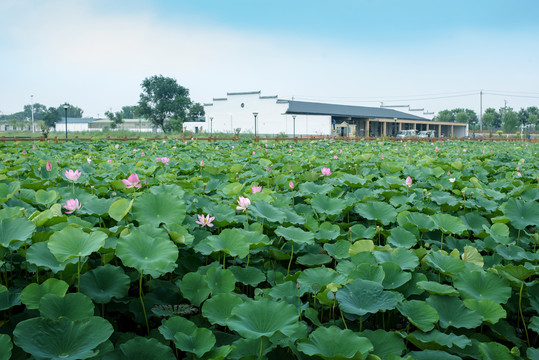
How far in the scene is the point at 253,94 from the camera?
118ft

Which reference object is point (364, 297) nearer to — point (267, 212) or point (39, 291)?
point (267, 212)

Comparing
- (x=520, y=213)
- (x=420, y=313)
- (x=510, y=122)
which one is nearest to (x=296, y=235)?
(x=420, y=313)

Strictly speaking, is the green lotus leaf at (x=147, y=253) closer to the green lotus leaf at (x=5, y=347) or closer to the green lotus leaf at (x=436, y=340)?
the green lotus leaf at (x=5, y=347)

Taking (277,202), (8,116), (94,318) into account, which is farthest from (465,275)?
(8,116)

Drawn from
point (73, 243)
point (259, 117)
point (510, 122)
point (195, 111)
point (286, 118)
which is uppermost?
Result: point (195, 111)

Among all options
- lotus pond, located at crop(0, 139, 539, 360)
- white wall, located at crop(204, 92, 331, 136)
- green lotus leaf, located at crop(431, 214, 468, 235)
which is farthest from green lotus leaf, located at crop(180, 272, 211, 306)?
white wall, located at crop(204, 92, 331, 136)

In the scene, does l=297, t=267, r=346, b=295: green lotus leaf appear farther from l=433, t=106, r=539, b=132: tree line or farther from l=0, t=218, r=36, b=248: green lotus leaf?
l=433, t=106, r=539, b=132: tree line

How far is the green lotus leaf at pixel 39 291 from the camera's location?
823 mm

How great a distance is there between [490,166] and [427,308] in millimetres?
3286

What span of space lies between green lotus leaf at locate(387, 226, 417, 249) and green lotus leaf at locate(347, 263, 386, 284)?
327mm

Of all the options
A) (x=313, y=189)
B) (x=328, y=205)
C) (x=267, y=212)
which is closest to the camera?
(x=267, y=212)

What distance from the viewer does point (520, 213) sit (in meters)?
1.57

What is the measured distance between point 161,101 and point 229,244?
5014 centimetres

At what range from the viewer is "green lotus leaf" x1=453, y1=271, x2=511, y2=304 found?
3.27 ft
